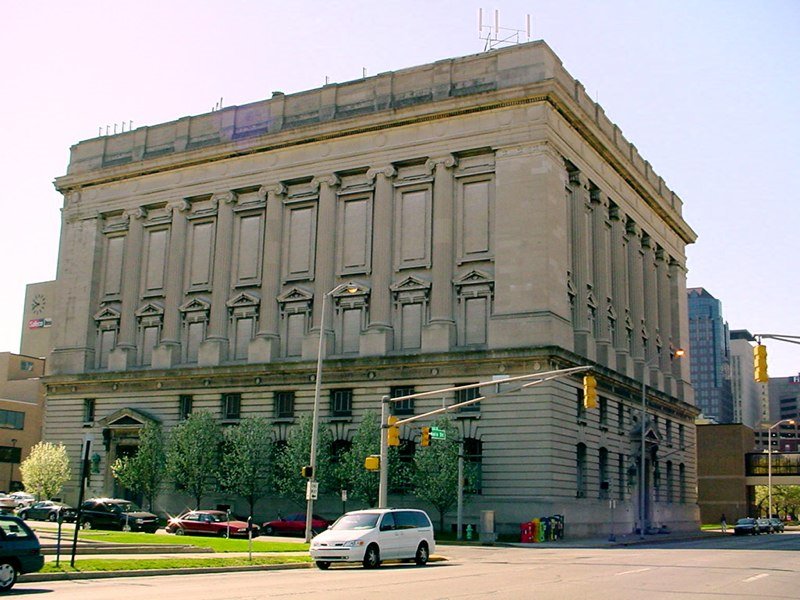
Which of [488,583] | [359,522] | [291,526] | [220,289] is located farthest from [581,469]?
[488,583]

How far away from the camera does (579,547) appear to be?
48812mm

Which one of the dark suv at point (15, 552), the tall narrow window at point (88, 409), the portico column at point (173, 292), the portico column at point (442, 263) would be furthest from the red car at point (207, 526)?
the dark suv at point (15, 552)

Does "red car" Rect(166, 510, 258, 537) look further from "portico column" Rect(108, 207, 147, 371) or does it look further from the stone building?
"portico column" Rect(108, 207, 147, 371)

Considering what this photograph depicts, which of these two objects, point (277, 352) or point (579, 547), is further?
point (277, 352)

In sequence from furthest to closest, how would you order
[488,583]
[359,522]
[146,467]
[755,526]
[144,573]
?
[755,526], [146,467], [359,522], [144,573], [488,583]

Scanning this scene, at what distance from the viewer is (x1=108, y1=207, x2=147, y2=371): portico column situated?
72.6m

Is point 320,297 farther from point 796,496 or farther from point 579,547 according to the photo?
point 796,496

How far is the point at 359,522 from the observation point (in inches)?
1233

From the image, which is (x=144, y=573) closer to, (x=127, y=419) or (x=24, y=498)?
(x=127, y=419)

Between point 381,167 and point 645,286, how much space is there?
91.5 feet

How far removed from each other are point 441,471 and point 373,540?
24.3m

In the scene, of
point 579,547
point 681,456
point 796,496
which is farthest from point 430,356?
point 796,496

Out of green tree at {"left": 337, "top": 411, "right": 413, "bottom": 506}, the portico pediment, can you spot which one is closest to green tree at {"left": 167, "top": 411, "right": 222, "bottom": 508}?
the portico pediment

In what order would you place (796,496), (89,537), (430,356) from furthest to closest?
(796,496), (430,356), (89,537)
